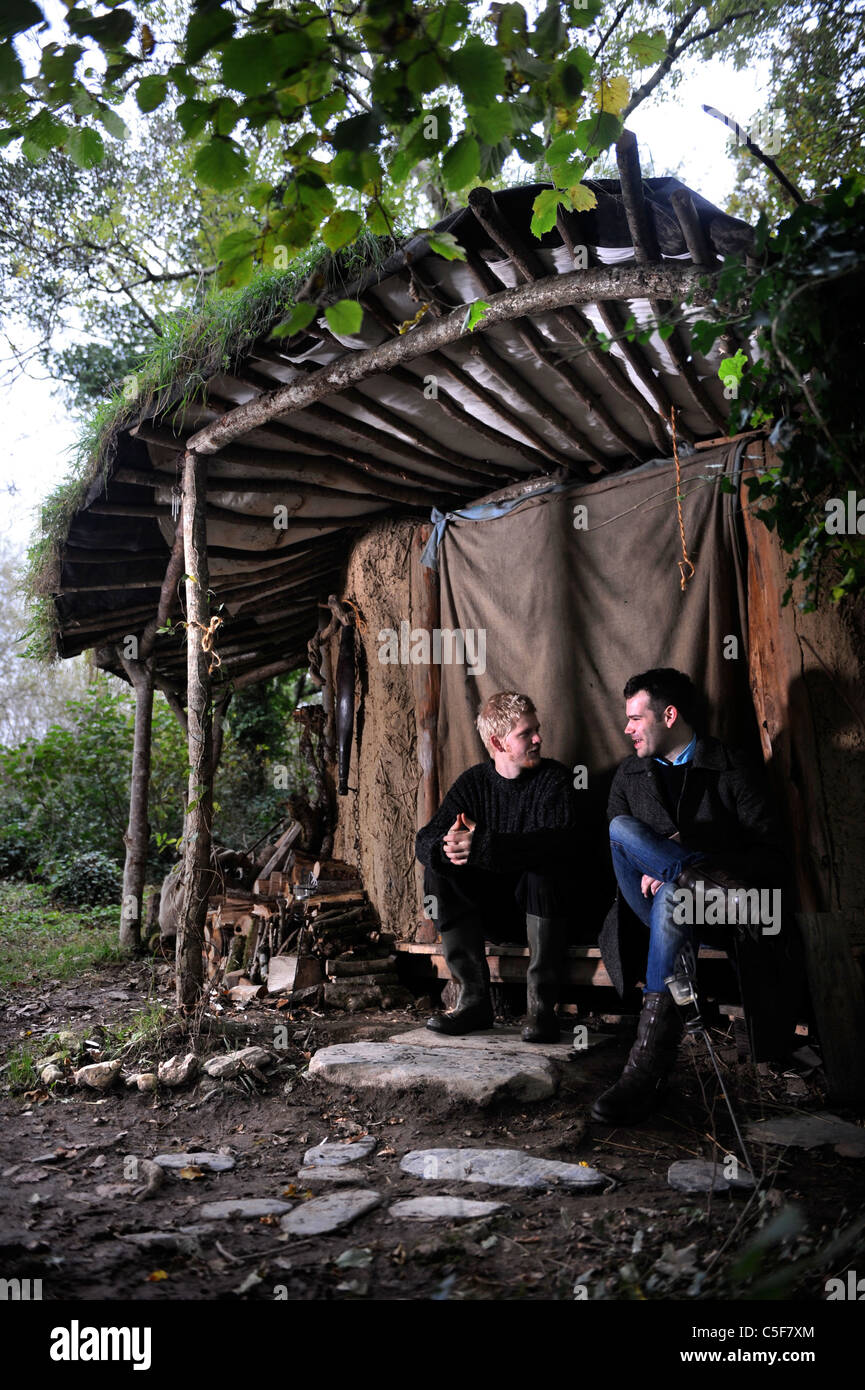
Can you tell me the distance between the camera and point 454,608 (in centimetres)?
580

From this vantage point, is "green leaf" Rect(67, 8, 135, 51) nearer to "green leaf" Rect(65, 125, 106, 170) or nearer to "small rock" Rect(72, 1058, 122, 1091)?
"green leaf" Rect(65, 125, 106, 170)

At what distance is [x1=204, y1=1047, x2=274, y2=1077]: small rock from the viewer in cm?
398

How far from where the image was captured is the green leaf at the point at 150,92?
86.7 inches

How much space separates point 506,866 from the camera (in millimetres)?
4281

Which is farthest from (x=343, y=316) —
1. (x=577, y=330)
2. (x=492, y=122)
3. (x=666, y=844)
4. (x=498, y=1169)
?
(x=498, y=1169)

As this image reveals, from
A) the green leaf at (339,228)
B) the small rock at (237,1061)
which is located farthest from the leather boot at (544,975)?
the green leaf at (339,228)

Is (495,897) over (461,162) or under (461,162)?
under

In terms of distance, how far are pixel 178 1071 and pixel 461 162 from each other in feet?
12.0

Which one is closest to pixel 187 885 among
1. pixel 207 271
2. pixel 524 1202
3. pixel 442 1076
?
pixel 442 1076

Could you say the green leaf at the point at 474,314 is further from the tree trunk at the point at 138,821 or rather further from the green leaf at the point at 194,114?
the tree trunk at the point at 138,821

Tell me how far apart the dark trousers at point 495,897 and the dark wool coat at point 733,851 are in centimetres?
29

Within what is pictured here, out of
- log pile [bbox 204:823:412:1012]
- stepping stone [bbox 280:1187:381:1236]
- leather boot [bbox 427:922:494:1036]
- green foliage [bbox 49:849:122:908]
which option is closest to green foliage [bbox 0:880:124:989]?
green foliage [bbox 49:849:122:908]

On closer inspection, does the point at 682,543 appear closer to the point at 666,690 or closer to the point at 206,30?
the point at 666,690
